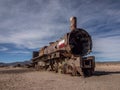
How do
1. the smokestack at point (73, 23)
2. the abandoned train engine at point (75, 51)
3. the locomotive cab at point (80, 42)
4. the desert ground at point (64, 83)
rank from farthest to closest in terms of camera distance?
the smokestack at point (73, 23), the locomotive cab at point (80, 42), the abandoned train engine at point (75, 51), the desert ground at point (64, 83)

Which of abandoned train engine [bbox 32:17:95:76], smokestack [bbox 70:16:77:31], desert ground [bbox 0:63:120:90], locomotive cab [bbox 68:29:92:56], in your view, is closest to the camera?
desert ground [bbox 0:63:120:90]

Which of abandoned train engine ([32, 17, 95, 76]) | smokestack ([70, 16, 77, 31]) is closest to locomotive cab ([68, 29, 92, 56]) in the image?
abandoned train engine ([32, 17, 95, 76])

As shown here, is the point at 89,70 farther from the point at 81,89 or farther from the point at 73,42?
the point at 81,89

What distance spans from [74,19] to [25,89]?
1116 cm

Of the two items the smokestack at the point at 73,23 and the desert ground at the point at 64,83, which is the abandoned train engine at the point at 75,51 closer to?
the smokestack at the point at 73,23

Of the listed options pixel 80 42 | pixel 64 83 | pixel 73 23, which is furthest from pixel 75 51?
pixel 64 83

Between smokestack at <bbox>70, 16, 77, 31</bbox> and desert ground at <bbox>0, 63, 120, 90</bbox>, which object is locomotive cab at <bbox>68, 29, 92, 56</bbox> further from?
desert ground at <bbox>0, 63, 120, 90</bbox>

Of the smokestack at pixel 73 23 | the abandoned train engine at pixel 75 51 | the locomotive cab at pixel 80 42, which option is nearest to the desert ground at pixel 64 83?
the abandoned train engine at pixel 75 51

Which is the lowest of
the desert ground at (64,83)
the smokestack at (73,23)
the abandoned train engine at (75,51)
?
the desert ground at (64,83)

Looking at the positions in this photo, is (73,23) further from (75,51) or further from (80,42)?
(75,51)

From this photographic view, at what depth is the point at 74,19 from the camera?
2117 cm

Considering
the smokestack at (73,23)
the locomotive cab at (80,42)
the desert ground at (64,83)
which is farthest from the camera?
the smokestack at (73,23)

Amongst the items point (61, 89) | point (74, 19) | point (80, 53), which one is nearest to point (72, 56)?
point (80, 53)

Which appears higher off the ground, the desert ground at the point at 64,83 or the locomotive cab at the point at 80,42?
the locomotive cab at the point at 80,42
